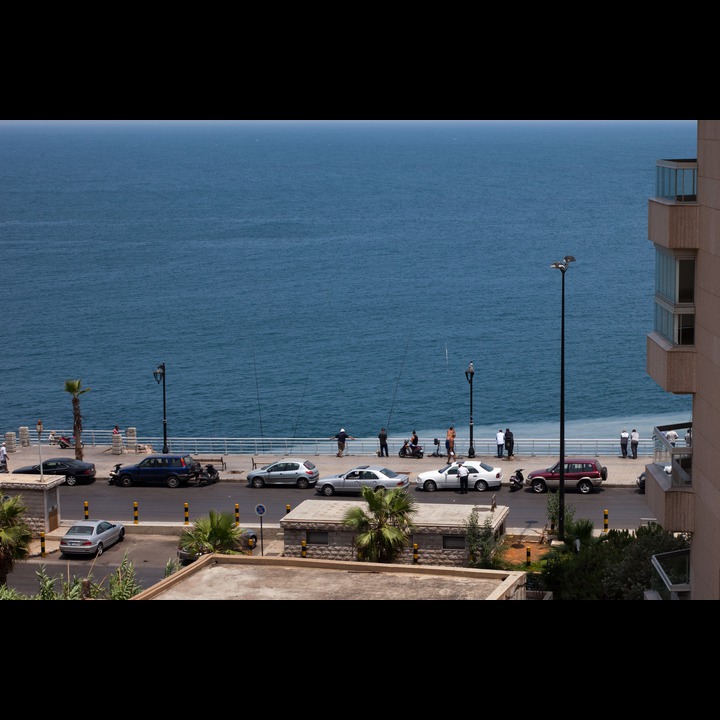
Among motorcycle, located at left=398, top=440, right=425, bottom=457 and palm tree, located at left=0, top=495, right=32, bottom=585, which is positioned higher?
palm tree, located at left=0, top=495, right=32, bottom=585

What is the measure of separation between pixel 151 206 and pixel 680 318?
173 m

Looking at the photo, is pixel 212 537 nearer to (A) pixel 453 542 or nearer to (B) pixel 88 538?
(A) pixel 453 542

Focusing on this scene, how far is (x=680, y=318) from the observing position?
60.4ft

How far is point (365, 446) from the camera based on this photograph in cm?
5550

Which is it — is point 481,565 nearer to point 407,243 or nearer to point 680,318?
point 680,318

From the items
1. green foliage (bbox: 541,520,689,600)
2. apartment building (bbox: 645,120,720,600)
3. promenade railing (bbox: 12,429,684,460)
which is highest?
apartment building (bbox: 645,120,720,600)

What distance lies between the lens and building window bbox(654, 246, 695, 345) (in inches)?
717

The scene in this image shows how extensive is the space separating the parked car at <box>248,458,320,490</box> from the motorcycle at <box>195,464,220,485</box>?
178 centimetres

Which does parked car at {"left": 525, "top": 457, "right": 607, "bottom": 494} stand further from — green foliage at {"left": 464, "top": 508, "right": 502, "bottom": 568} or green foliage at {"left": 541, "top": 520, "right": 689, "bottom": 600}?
green foliage at {"left": 541, "top": 520, "right": 689, "bottom": 600}

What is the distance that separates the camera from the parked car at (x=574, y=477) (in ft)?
130

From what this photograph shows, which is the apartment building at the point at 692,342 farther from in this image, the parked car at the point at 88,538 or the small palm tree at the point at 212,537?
the parked car at the point at 88,538

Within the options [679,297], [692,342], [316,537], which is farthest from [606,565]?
[316,537]

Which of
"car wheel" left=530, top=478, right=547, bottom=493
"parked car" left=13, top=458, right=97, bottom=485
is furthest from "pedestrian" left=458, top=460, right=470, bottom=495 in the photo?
"parked car" left=13, top=458, right=97, bottom=485

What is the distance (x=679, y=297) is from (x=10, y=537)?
50.0 feet
